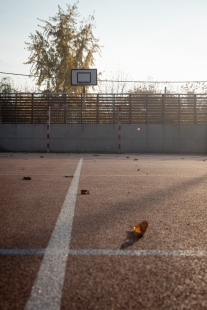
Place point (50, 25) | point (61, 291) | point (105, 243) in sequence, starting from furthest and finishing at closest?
point (50, 25), point (105, 243), point (61, 291)

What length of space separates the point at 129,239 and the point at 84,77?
58.8ft

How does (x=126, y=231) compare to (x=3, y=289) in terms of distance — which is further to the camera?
(x=126, y=231)

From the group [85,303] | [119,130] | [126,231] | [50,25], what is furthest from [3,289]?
[50,25]

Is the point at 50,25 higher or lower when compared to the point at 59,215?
higher

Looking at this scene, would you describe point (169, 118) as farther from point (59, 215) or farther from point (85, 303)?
point (85, 303)

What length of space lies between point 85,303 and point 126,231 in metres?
1.14

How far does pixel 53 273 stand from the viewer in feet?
5.48

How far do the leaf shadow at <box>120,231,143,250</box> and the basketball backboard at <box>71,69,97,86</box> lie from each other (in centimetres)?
1746

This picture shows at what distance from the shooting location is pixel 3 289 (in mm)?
1491

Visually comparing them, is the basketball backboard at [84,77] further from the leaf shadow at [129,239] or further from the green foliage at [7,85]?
the leaf shadow at [129,239]

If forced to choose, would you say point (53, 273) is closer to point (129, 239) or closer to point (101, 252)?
point (101, 252)

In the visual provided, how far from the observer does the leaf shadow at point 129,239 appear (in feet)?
7.05

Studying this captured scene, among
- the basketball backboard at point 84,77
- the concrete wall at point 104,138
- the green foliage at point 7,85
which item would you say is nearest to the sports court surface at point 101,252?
the concrete wall at point 104,138

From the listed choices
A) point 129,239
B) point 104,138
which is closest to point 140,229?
point 129,239
